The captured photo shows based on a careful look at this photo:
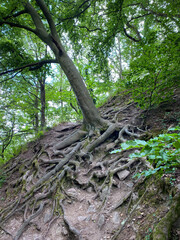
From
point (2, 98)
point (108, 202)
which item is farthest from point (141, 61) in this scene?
point (2, 98)

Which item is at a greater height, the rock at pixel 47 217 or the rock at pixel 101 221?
the rock at pixel 47 217

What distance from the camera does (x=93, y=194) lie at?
11.4ft

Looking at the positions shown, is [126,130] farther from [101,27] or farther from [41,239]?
[101,27]

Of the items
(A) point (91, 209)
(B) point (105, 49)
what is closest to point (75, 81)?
(B) point (105, 49)

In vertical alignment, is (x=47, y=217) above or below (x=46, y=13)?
below

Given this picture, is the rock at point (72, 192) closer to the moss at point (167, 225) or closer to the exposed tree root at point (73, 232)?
the exposed tree root at point (73, 232)

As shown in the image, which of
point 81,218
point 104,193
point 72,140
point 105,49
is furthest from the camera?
point 105,49

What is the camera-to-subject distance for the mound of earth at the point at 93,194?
1980mm

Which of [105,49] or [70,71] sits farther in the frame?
[105,49]

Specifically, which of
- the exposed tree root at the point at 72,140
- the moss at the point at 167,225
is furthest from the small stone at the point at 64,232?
the exposed tree root at the point at 72,140

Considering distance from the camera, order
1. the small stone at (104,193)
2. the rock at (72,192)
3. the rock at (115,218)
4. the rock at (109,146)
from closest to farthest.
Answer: the rock at (115,218) → the small stone at (104,193) → the rock at (72,192) → the rock at (109,146)

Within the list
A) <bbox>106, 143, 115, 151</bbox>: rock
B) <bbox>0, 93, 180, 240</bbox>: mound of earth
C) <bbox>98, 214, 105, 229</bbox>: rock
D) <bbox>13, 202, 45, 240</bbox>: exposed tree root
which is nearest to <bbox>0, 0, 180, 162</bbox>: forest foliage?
<bbox>0, 93, 180, 240</bbox>: mound of earth

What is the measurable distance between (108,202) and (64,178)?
1749 mm

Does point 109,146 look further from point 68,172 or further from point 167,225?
point 167,225
